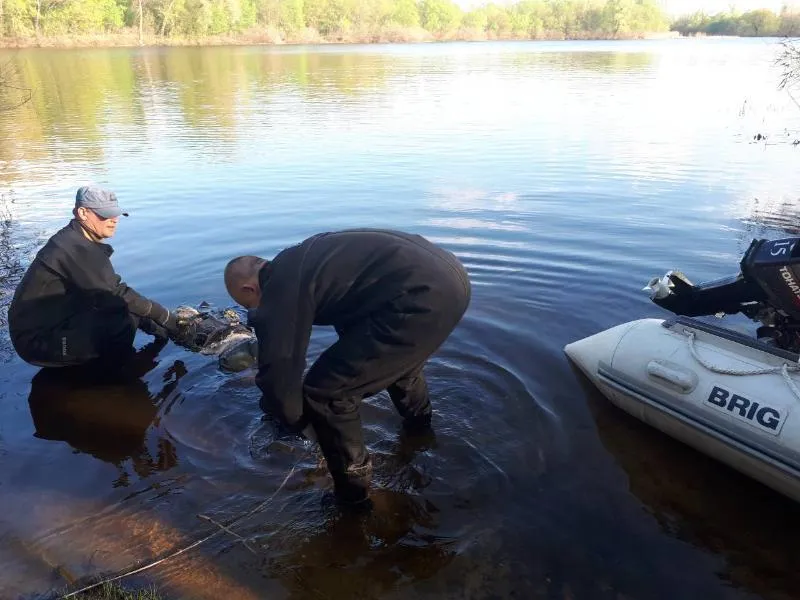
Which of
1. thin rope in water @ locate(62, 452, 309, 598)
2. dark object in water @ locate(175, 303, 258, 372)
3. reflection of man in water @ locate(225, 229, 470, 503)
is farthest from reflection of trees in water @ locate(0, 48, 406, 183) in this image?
reflection of man in water @ locate(225, 229, 470, 503)

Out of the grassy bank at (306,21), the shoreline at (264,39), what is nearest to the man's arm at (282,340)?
the shoreline at (264,39)

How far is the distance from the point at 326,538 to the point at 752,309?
3385mm

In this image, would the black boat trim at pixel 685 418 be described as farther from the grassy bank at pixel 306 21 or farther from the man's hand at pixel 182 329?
the grassy bank at pixel 306 21

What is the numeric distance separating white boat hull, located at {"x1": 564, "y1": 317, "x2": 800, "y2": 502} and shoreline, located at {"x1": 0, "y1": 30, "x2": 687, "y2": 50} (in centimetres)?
4603

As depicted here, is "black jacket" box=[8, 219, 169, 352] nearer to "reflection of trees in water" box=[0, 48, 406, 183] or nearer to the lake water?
the lake water

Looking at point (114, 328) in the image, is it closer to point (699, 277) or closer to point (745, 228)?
point (699, 277)

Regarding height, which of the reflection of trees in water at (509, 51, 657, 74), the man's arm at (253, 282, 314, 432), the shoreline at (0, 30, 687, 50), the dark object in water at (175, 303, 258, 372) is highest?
the man's arm at (253, 282, 314, 432)

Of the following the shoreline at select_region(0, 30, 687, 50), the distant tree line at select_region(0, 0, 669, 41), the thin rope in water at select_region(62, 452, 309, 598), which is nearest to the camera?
the thin rope in water at select_region(62, 452, 309, 598)

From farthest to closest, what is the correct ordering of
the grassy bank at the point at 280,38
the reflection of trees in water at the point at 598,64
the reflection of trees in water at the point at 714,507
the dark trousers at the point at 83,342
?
the grassy bank at the point at 280,38
the reflection of trees in water at the point at 598,64
the dark trousers at the point at 83,342
the reflection of trees in water at the point at 714,507

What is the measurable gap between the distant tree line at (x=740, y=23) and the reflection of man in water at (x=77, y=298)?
166ft

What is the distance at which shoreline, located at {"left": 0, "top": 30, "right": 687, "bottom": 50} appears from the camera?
178 ft

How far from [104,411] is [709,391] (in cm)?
448

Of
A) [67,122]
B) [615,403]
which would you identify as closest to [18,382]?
[615,403]

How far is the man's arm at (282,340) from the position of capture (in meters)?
3.08
